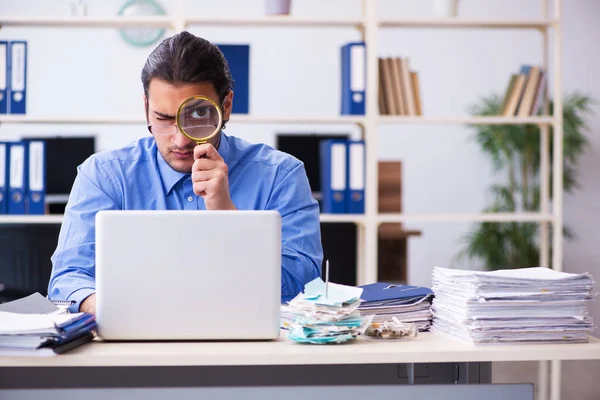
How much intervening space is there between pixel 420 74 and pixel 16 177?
313 centimetres

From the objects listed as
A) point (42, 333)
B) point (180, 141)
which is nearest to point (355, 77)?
point (180, 141)

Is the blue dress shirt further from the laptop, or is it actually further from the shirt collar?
the laptop

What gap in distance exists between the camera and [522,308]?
1.29m

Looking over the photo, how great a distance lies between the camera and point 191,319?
1.21 meters

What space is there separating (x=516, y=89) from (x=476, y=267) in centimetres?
205

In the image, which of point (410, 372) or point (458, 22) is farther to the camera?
point (458, 22)

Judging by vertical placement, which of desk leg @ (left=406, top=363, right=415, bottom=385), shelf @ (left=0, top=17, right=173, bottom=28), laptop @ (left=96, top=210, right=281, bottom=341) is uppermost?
shelf @ (left=0, top=17, right=173, bottom=28)


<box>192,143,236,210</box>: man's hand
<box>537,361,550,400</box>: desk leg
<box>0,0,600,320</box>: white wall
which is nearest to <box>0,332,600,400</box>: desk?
<box>192,143,236,210</box>: man's hand

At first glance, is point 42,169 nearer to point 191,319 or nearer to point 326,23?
point 326,23

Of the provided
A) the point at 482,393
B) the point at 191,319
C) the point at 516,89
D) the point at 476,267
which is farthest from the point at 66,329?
the point at 476,267

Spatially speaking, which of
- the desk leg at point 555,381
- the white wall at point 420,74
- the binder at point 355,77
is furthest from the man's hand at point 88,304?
the white wall at point 420,74

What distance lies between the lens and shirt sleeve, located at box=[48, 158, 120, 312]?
63.2 inches

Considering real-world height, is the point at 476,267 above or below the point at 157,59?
below

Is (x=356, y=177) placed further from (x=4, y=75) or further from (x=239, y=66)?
(x=4, y=75)
